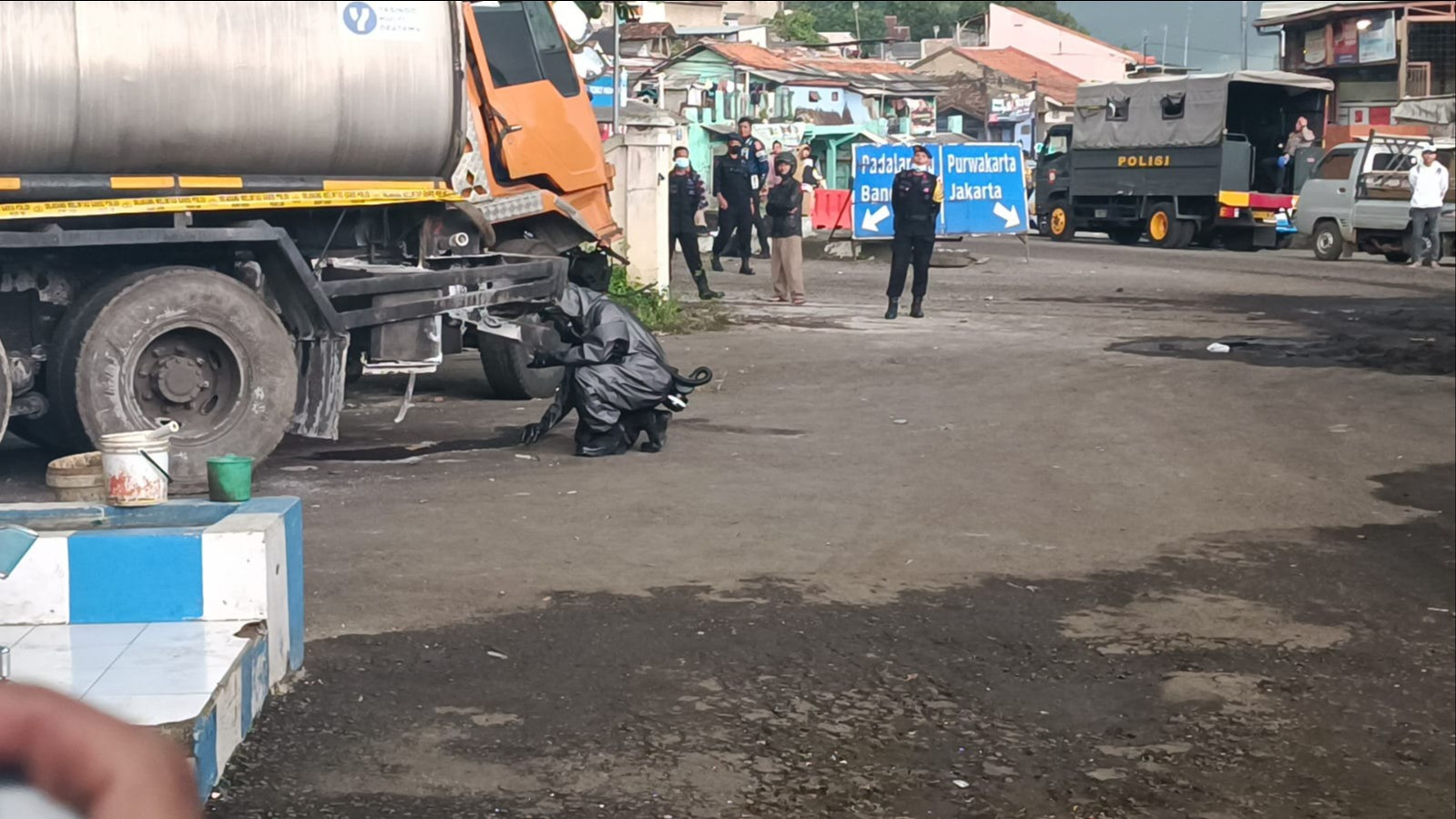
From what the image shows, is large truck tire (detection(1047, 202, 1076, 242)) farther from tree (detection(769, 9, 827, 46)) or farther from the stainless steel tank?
tree (detection(769, 9, 827, 46))

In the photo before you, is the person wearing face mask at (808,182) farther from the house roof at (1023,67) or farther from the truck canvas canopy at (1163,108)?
the house roof at (1023,67)

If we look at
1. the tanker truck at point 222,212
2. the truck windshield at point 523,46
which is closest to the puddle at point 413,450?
the tanker truck at point 222,212

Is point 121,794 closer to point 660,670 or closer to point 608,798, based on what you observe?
point 608,798

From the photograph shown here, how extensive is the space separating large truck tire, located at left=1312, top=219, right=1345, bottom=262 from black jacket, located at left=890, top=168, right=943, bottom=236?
13.1 meters

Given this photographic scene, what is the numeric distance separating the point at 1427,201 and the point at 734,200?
417 inches

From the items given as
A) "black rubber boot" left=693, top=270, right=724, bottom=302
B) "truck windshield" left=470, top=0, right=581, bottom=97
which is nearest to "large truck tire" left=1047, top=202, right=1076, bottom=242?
"black rubber boot" left=693, top=270, right=724, bottom=302

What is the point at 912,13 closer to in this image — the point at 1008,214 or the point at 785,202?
the point at 1008,214

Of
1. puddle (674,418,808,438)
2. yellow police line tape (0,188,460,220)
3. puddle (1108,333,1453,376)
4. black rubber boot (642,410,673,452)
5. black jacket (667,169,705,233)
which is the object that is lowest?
puddle (674,418,808,438)

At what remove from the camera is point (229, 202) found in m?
8.74

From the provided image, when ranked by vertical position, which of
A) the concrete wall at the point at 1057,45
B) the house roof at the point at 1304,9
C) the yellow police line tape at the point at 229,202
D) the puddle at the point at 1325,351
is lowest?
the puddle at the point at 1325,351

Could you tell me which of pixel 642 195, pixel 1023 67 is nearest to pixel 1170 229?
pixel 642 195

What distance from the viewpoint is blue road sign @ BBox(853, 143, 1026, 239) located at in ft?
85.5

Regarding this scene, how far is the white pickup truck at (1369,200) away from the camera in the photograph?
88.4 feet

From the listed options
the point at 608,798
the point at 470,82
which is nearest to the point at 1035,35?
the point at 470,82
